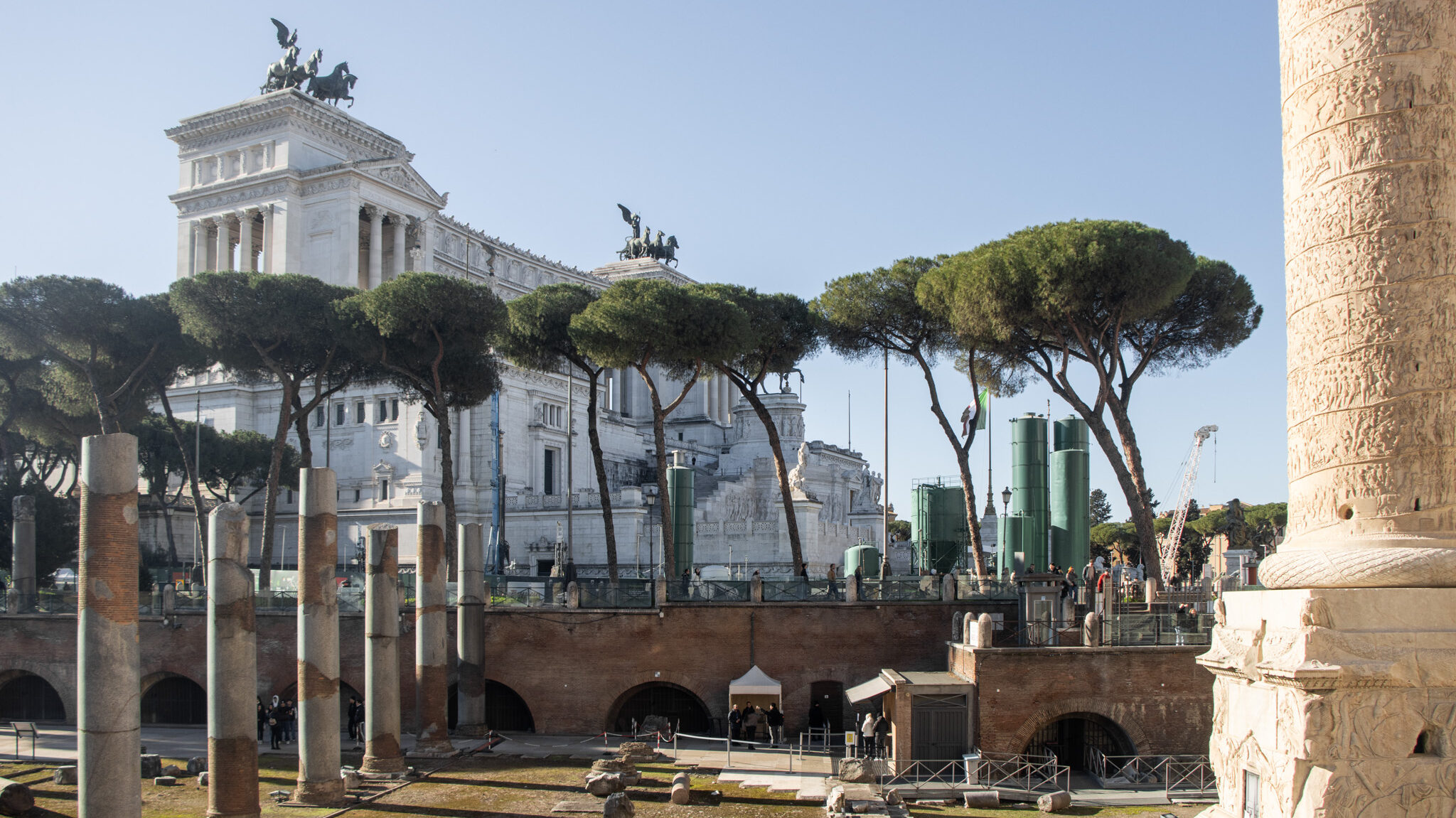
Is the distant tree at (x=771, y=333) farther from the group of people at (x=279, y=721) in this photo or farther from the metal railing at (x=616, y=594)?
the group of people at (x=279, y=721)

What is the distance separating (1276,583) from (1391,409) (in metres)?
1.78

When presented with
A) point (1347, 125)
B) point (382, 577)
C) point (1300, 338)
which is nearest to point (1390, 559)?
point (1300, 338)

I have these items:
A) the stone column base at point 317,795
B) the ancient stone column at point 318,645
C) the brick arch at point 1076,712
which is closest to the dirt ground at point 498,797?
the stone column base at point 317,795

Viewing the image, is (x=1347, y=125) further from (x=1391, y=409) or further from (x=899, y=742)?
(x=899, y=742)

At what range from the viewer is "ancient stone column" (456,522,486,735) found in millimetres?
28078

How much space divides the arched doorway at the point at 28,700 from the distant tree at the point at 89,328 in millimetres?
7642

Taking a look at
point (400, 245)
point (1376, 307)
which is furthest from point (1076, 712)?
point (400, 245)

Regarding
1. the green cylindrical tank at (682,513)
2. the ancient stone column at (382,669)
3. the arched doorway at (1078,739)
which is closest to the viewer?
the ancient stone column at (382,669)

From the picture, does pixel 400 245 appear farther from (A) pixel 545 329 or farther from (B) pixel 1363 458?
(B) pixel 1363 458

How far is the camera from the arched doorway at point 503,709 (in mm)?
30875

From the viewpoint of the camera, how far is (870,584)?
2939cm

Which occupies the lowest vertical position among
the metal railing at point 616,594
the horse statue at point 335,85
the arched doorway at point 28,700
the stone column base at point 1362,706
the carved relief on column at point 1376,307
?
the arched doorway at point 28,700

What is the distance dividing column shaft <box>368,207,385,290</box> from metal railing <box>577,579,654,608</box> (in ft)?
125

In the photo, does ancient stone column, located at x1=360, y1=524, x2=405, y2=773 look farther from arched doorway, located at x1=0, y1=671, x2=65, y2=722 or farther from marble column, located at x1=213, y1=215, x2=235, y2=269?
marble column, located at x1=213, y1=215, x2=235, y2=269
